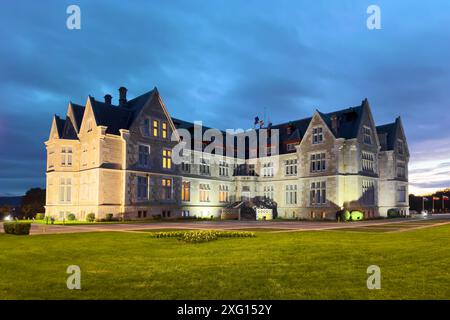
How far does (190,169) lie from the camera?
58438mm

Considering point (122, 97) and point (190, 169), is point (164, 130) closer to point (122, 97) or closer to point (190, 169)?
point (190, 169)

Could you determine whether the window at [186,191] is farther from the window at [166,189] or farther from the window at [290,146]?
the window at [290,146]

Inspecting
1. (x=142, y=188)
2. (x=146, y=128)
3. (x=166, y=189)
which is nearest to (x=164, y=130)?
(x=146, y=128)

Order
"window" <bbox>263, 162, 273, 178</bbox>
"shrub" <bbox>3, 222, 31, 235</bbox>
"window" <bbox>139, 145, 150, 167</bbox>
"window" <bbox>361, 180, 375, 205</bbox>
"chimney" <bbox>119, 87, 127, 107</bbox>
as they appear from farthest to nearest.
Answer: "window" <bbox>263, 162, 273, 178</bbox> < "chimney" <bbox>119, 87, 127, 107</bbox> < "window" <bbox>361, 180, 375, 205</bbox> < "window" <bbox>139, 145, 150, 167</bbox> < "shrub" <bbox>3, 222, 31, 235</bbox>

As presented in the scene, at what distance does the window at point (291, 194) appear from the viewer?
59.1m

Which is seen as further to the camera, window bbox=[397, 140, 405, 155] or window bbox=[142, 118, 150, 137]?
window bbox=[397, 140, 405, 155]

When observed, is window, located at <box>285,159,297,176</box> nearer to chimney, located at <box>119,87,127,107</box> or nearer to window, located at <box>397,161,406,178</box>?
window, located at <box>397,161,406,178</box>

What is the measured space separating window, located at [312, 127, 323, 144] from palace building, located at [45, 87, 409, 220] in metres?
0.15

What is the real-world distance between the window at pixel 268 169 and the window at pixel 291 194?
4.50 m

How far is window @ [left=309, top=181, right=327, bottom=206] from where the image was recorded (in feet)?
176

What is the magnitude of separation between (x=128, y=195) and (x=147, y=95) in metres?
14.1

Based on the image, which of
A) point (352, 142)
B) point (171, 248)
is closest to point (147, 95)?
point (352, 142)

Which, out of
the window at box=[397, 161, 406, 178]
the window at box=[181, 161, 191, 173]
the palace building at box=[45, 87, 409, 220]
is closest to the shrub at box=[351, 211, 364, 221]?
the palace building at box=[45, 87, 409, 220]

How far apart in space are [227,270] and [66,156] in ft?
142
